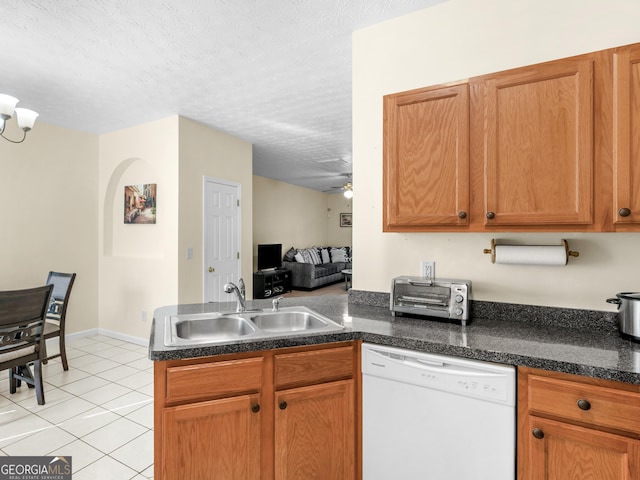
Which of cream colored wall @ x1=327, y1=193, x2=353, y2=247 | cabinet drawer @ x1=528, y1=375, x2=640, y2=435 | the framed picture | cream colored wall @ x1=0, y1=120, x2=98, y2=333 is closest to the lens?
cabinet drawer @ x1=528, y1=375, x2=640, y2=435

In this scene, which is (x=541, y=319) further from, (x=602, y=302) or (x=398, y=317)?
(x=398, y=317)

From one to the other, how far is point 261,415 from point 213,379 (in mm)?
271

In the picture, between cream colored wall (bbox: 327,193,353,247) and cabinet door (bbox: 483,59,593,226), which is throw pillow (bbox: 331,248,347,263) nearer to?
cream colored wall (bbox: 327,193,353,247)

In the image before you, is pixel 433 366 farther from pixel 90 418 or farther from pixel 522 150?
pixel 90 418

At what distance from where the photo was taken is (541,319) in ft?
5.62

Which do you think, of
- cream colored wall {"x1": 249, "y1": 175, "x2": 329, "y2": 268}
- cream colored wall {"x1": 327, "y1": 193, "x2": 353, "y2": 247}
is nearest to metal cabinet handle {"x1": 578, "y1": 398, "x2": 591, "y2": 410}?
cream colored wall {"x1": 249, "y1": 175, "x2": 329, "y2": 268}

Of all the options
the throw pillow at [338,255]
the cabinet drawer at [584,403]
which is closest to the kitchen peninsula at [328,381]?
the cabinet drawer at [584,403]

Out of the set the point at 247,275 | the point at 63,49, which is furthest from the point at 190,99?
the point at 247,275

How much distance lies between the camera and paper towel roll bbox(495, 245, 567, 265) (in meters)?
1.59

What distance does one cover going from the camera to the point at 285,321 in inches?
76.9

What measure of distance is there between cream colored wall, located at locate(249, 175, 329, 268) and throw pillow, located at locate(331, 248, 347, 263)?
0.69 metres

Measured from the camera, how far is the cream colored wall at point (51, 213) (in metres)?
3.66

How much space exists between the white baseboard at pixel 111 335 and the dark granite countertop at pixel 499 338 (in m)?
2.60

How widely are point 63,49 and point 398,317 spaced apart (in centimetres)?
293
